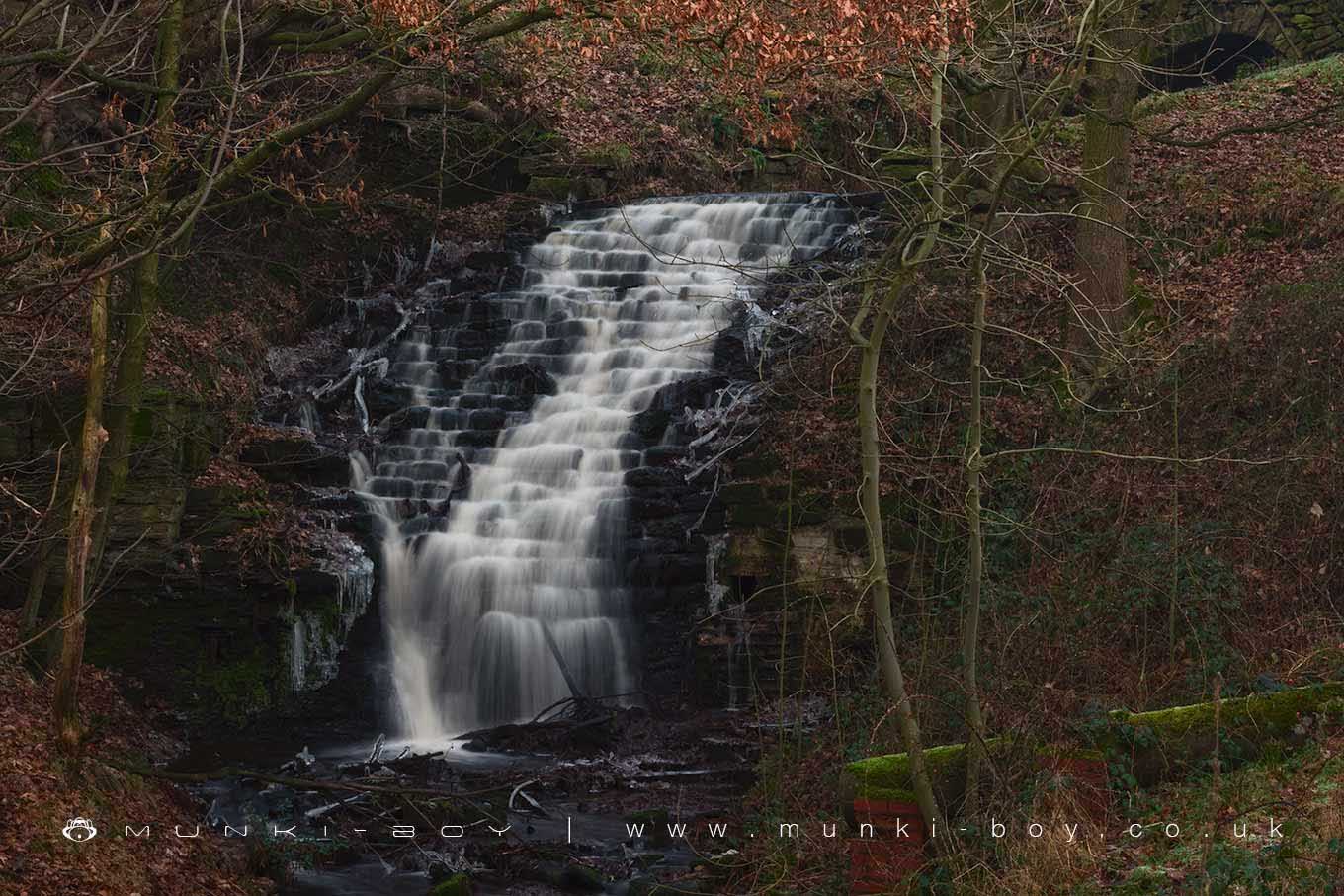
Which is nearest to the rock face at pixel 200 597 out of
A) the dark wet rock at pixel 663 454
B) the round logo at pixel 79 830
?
the dark wet rock at pixel 663 454

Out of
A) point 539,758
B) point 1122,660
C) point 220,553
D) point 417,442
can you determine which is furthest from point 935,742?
point 417,442

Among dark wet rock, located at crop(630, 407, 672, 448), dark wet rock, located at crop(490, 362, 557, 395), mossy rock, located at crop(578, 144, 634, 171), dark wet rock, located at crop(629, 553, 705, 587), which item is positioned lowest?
dark wet rock, located at crop(629, 553, 705, 587)

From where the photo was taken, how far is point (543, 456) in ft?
52.1

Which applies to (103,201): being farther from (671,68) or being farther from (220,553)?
(671,68)

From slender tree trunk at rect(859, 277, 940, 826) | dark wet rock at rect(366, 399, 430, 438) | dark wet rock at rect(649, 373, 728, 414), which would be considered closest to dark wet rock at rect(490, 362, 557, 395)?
dark wet rock at rect(366, 399, 430, 438)

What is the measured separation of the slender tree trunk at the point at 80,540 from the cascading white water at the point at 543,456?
4.27 metres

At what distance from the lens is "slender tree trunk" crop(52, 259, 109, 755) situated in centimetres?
836

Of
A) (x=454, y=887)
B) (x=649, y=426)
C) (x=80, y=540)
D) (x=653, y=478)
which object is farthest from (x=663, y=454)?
(x=80, y=540)

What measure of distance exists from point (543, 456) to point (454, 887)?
7551mm

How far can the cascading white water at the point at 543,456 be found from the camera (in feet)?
45.8

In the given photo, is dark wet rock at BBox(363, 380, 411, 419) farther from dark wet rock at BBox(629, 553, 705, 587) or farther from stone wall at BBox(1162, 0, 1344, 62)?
stone wall at BBox(1162, 0, 1344, 62)

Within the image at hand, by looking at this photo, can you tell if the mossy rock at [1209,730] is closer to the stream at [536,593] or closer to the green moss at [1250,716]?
the green moss at [1250,716]

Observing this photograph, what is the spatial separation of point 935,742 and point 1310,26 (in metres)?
20.1

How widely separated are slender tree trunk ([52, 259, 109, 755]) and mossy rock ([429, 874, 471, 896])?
256 centimetres
